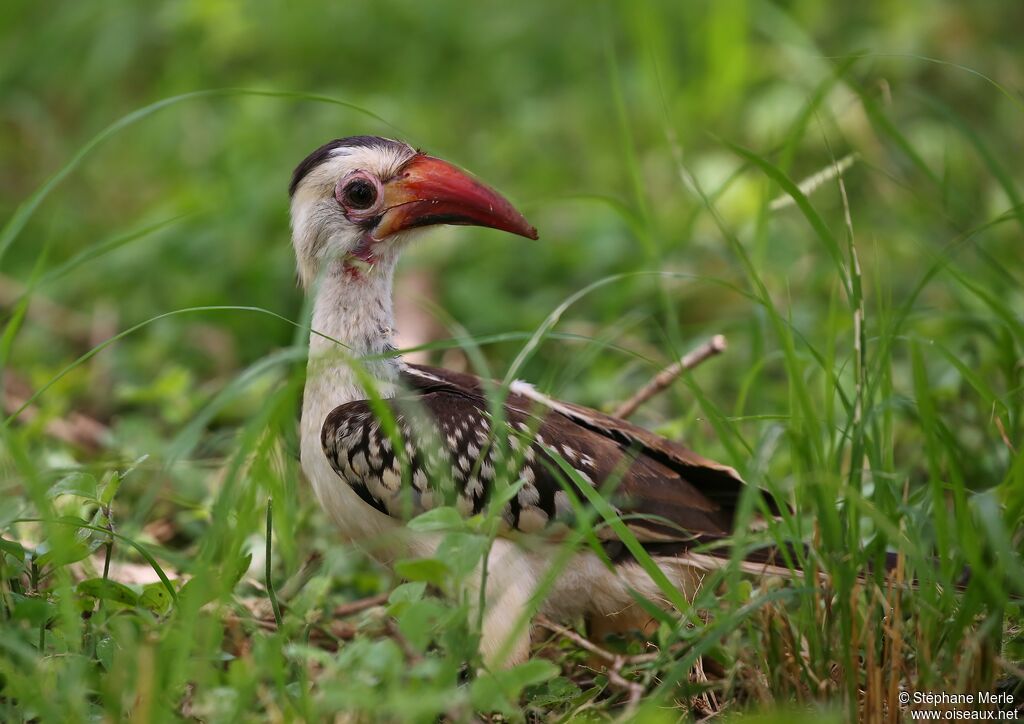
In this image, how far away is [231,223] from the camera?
5.65m

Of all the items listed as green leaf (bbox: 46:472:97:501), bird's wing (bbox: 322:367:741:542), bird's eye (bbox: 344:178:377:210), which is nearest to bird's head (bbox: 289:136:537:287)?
bird's eye (bbox: 344:178:377:210)

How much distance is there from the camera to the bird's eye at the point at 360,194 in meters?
3.50

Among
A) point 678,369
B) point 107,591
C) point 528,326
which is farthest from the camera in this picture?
point 528,326

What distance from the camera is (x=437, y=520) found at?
2369 mm

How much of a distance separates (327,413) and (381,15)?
5387 mm

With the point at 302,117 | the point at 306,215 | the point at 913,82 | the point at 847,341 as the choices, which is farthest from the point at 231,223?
the point at 913,82

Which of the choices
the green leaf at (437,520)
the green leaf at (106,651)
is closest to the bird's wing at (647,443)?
the green leaf at (437,520)

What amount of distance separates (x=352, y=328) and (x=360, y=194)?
415 millimetres

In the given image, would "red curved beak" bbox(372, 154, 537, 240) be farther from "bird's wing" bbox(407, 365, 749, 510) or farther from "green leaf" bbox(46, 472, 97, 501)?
"green leaf" bbox(46, 472, 97, 501)

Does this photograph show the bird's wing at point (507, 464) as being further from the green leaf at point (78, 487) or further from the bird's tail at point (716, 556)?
the green leaf at point (78, 487)

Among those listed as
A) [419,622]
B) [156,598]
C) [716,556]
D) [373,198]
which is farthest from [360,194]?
[419,622]

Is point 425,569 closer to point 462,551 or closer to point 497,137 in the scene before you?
point 462,551

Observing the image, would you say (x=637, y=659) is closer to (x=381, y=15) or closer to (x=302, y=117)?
(x=302, y=117)

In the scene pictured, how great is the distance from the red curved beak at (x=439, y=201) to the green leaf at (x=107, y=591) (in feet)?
4.27
